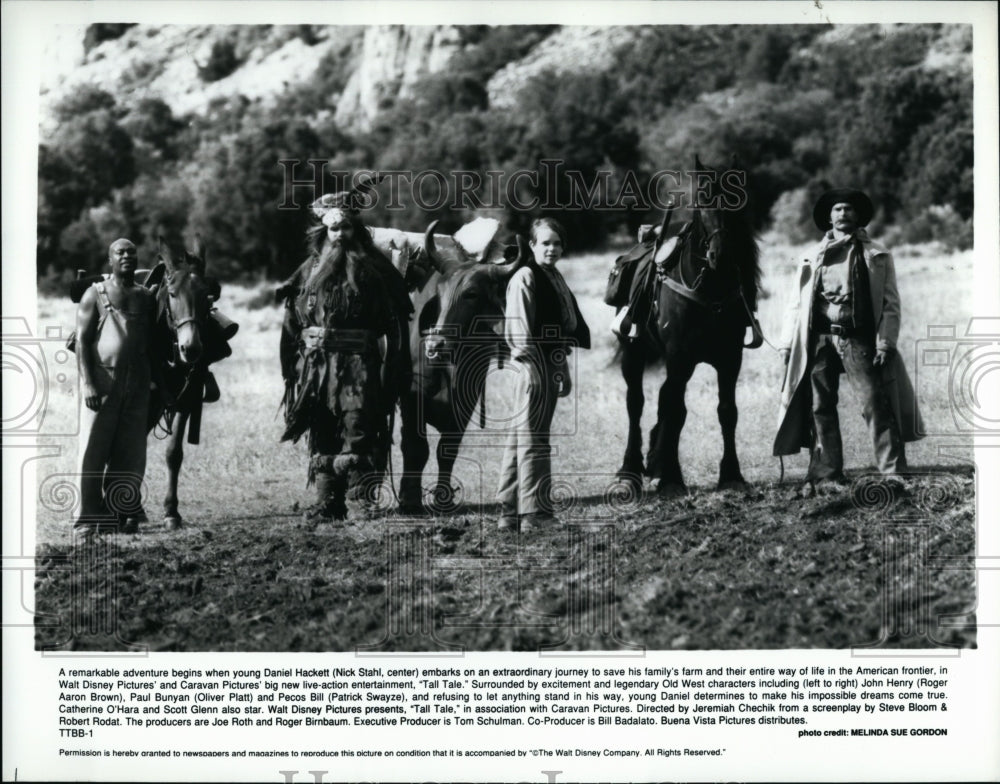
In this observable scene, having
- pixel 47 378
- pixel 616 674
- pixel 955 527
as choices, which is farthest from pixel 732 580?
pixel 47 378

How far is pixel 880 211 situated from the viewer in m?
8.41

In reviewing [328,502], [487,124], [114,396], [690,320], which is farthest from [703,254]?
[114,396]

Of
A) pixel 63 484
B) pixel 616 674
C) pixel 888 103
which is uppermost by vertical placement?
pixel 888 103

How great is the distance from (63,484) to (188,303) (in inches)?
51.2

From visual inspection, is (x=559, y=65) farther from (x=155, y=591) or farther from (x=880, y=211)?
(x=155, y=591)

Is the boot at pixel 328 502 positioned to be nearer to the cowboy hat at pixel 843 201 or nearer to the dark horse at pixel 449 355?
the dark horse at pixel 449 355

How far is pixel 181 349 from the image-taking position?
326 inches

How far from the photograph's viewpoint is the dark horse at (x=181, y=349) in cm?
827

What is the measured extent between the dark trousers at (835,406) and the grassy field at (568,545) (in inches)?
3.3

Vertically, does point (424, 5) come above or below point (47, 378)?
above

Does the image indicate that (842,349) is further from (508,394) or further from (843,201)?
(508,394)

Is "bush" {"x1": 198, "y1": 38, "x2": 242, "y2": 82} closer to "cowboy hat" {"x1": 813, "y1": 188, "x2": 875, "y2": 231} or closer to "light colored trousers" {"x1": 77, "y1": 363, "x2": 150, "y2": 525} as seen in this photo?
"light colored trousers" {"x1": 77, "y1": 363, "x2": 150, "y2": 525}

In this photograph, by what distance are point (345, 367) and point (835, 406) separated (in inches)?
115
